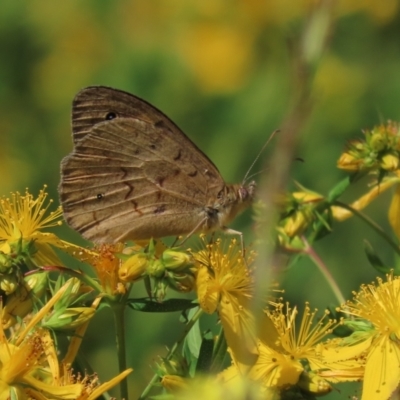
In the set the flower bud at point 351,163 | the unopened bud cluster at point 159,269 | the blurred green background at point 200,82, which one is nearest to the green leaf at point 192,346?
the unopened bud cluster at point 159,269

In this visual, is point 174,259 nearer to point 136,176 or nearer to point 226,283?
point 226,283

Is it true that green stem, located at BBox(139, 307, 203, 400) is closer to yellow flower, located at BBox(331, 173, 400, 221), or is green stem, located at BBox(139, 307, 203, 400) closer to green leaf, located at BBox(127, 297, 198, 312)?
green leaf, located at BBox(127, 297, 198, 312)

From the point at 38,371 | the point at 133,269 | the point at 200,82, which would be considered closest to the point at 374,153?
the point at 133,269

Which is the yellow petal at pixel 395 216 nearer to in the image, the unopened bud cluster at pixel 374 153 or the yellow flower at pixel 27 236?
the unopened bud cluster at pixel 374 153

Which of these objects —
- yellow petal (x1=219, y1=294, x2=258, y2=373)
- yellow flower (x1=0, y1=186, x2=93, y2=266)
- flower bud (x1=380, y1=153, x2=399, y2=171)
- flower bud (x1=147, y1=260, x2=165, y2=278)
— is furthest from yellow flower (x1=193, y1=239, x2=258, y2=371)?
flower bud (x1=380, y1=153, x2=399, y2=171)

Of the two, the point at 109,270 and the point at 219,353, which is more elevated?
the point at 109,270

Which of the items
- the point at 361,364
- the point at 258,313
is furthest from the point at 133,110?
the point at 258,313
